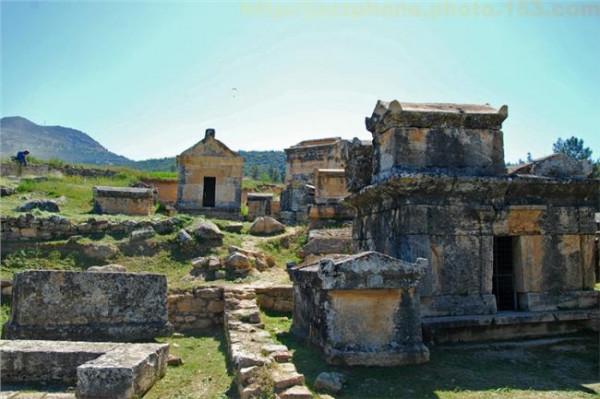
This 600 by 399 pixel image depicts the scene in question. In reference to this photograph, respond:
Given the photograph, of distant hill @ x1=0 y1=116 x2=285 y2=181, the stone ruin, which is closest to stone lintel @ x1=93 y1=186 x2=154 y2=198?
the stone ruin

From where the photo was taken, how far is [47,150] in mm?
110875

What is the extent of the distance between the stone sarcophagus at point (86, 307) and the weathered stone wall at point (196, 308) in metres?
1.29

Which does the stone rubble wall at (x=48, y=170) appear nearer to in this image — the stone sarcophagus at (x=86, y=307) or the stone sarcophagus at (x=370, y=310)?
the stone sarcophagus at (x=86, y=307)

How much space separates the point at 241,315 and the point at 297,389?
3.30m

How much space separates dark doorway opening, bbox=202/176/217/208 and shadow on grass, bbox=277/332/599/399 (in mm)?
13113

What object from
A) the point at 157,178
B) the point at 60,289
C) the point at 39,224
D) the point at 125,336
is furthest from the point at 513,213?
the point at 157,178

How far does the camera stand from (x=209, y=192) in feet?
63.2

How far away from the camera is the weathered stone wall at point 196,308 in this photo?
8680 mm

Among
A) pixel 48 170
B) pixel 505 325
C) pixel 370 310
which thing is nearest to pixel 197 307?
pixel 370 310

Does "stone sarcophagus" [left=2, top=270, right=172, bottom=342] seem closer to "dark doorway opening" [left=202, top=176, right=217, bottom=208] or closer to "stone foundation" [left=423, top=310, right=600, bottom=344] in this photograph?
"stone foundation" [left=423, top=310, right=600, bottom=344]

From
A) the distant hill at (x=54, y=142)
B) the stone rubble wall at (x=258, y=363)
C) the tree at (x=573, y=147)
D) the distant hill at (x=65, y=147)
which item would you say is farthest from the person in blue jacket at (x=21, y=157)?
the distant hill at (x=54, y=142)

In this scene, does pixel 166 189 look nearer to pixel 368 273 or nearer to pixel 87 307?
pixel 87 307

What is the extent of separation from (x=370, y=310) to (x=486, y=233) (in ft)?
7.94

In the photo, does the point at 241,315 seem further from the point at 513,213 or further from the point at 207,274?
the point at 513,213
